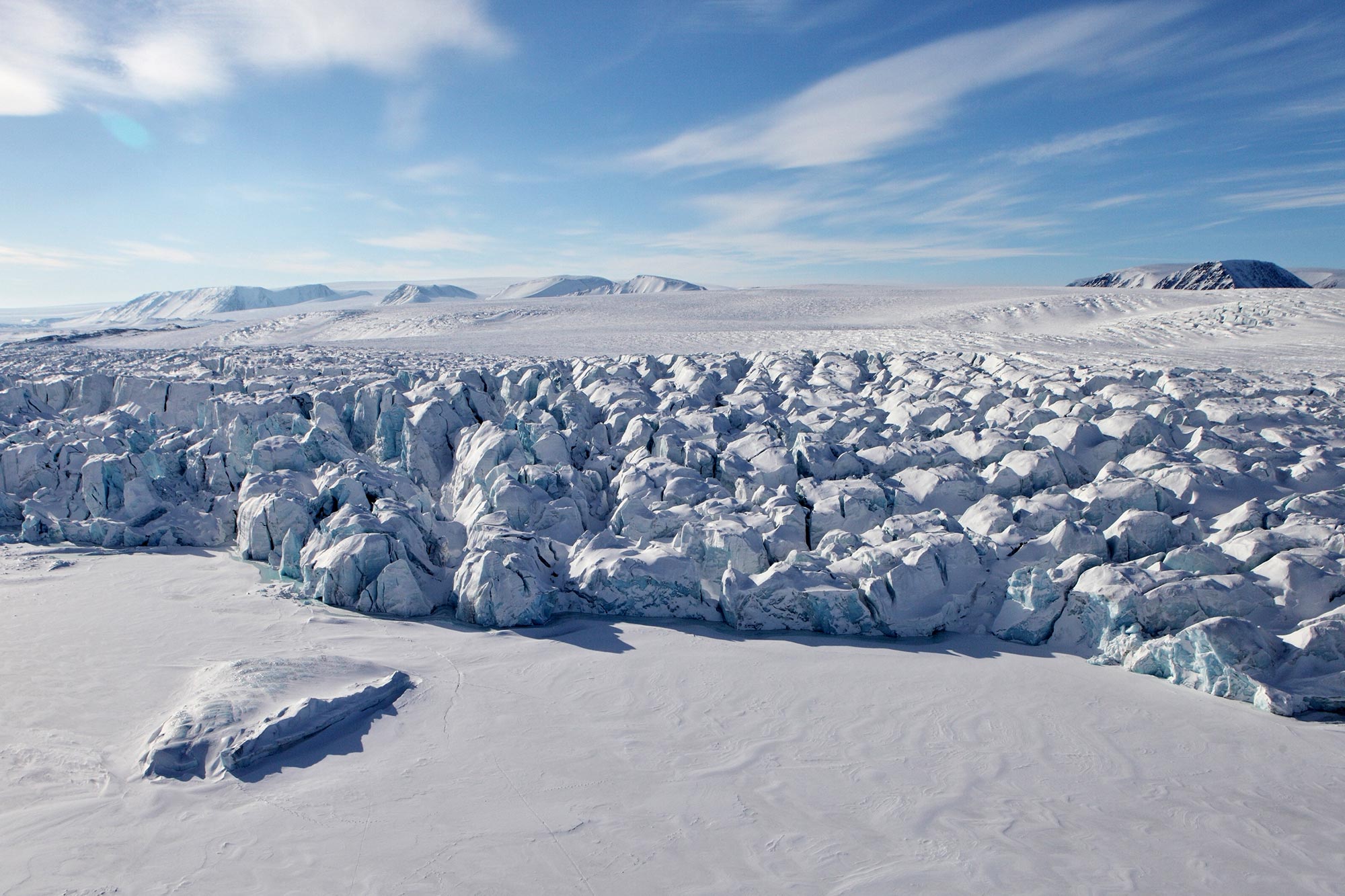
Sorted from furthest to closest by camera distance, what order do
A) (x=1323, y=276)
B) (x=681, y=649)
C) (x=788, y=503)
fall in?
1. (x=1323, y=276)
2. (x=788, y=503)
3. (x=681, y=649)

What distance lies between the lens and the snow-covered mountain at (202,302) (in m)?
60.8

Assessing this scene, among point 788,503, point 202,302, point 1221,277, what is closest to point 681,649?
Result: point 788,503

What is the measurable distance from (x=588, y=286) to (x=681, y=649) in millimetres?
58832

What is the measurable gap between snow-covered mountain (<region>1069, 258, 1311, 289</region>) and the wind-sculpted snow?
38650mm

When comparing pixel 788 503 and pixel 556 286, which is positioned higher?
pixel 556 286

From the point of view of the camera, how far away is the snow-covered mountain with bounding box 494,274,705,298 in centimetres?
5816

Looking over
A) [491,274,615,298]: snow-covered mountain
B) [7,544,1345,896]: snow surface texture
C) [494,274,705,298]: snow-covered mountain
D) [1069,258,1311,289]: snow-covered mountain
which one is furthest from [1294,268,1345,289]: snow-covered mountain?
[7,544,1345,896]: snow surface texture

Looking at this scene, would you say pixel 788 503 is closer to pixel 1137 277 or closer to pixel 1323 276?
pixel 1137 277

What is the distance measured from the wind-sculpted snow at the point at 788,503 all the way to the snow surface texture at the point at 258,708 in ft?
3.02

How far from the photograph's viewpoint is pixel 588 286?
199 ft

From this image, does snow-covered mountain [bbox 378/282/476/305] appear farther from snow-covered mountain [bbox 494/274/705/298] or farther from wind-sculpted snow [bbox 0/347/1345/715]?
wind-sculpted snow [bbox 0/347/1345/715]

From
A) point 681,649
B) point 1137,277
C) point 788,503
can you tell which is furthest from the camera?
point 1137,277

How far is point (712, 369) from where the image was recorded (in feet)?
36.5

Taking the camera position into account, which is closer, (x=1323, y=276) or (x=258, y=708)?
(x=258, y=708)
